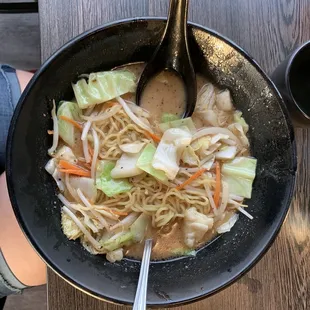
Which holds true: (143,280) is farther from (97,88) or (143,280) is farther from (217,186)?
(97,88)

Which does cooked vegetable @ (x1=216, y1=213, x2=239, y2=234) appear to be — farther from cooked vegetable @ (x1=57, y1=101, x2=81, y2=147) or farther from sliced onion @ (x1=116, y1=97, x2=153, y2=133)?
cooked vegetable @ (x1=57, y1=101, x2=81, y2=147)

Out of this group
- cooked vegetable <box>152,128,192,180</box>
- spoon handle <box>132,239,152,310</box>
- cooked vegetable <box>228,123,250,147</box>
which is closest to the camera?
spoon handle <box>132,239,152,310</box>

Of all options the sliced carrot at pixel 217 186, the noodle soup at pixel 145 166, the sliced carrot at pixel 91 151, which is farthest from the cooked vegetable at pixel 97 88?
the sliced carrot at pixel 217 186

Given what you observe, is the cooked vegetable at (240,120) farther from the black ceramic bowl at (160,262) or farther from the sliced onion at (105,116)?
the sliced onion at (105,116)

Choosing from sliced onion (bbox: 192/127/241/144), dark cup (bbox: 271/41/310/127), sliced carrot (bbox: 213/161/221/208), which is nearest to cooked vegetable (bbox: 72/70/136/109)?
sliced onion (bbox: 192/127/241/144)

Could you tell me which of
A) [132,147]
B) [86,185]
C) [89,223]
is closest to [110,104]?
[132,147]
